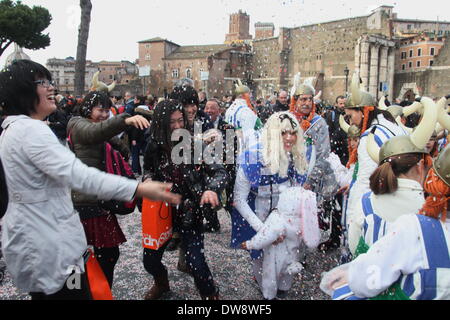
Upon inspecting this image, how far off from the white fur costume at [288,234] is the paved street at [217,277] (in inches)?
14.7

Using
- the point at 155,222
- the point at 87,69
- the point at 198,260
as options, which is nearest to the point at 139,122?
the point at 155,222

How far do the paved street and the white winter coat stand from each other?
1.86 m

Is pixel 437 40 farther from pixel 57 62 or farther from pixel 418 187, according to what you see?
pixel 57 62

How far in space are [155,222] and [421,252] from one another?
84.5 inches

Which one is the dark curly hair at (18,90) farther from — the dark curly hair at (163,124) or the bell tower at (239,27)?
the bell tower at (239,27)

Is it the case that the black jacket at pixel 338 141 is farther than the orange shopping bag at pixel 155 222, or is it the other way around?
the black jacket at pixel 338 141

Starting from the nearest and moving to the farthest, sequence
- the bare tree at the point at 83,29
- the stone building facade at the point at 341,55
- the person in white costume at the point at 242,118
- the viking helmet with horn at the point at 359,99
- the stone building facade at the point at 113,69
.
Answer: the viking helmet with horn at the point at 359,99 < the person in white costume at the point at 242,118 < the bare tree at the point at 83,29 < the stone building facade at the point at 341,55 < the stone building facade at the point at 113,69

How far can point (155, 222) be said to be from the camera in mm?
3078

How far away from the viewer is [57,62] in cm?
8588

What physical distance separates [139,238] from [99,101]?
267 cm

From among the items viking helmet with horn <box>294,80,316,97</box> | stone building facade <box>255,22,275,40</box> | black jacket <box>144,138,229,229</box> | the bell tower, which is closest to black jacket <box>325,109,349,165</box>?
viking helmet with horn <box>294,80,316,97</box>

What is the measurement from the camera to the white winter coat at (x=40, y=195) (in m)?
1.68

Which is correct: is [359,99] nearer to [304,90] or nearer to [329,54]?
[304,90]

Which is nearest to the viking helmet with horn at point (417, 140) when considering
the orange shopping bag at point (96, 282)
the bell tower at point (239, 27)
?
the orange shopping bag at point (96, 282)
